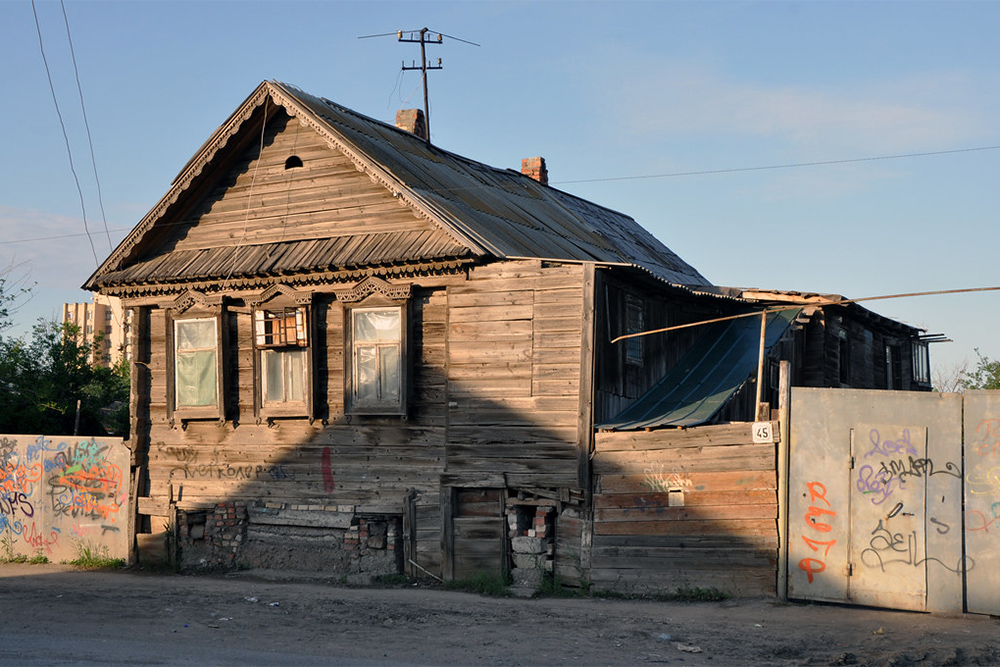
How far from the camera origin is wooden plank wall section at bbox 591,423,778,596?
13.0m

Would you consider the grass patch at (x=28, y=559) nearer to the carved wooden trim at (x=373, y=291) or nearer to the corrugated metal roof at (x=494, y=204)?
the carved wooden trim at (x=373, y=291)

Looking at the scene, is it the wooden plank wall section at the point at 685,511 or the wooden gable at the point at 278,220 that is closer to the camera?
the wooden plank wall section at the point at 685,511

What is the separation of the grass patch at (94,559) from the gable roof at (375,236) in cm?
452

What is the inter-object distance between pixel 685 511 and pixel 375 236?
625 cm

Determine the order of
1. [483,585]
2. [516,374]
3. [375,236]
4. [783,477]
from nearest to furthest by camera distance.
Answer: [783,477], [483,585], [516,374], [375,236]

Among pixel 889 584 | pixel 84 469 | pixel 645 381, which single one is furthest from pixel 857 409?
pixel 84 469

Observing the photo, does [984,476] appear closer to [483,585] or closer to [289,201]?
[483,585]

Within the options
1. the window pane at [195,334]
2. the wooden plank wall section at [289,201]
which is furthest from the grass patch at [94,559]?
the wooden plank wall section at [289,201]

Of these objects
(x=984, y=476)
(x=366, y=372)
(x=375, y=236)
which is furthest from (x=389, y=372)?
(x=984, y=476)

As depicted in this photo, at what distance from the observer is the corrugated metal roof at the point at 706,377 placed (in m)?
14.6

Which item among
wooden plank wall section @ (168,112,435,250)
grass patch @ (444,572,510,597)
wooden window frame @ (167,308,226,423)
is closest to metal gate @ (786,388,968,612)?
grass patch @ (444,572,510,597)

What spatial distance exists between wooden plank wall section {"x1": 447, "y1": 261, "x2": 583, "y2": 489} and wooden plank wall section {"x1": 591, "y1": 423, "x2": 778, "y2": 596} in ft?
2.37

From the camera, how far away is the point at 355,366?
1588 centimetres

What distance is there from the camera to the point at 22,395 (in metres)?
24.9
